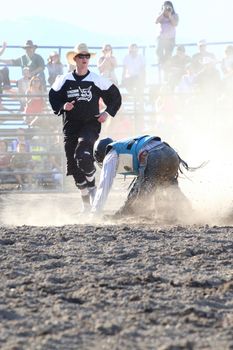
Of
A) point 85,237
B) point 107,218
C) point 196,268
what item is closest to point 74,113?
point 107,218

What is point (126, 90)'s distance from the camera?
1650 cm

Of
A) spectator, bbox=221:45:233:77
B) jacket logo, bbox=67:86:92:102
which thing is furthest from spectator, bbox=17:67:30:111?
jacket logo, bbox=67:86:92:102

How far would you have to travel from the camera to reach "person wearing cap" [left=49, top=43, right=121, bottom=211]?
952cm

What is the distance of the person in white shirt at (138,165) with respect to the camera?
8117 mm

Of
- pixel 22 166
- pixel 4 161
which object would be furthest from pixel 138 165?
pixel 4 161

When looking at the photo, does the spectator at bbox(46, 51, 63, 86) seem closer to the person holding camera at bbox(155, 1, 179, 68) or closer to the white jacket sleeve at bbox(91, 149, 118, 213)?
the person holding camera at bbox(155, 1, 179, 68)

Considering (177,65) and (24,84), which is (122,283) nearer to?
(177,65)

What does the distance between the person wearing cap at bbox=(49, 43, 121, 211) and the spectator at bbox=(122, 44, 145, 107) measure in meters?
6.30

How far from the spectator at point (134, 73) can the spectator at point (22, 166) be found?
248 centimetres

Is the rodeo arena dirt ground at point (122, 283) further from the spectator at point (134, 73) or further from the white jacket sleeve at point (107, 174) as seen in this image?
the spectator at point (134, 73)

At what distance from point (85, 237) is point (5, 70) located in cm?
1006

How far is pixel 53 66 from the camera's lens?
53.2ft

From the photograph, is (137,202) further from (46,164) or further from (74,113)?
(46,164)

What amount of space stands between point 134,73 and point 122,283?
37.4ft
